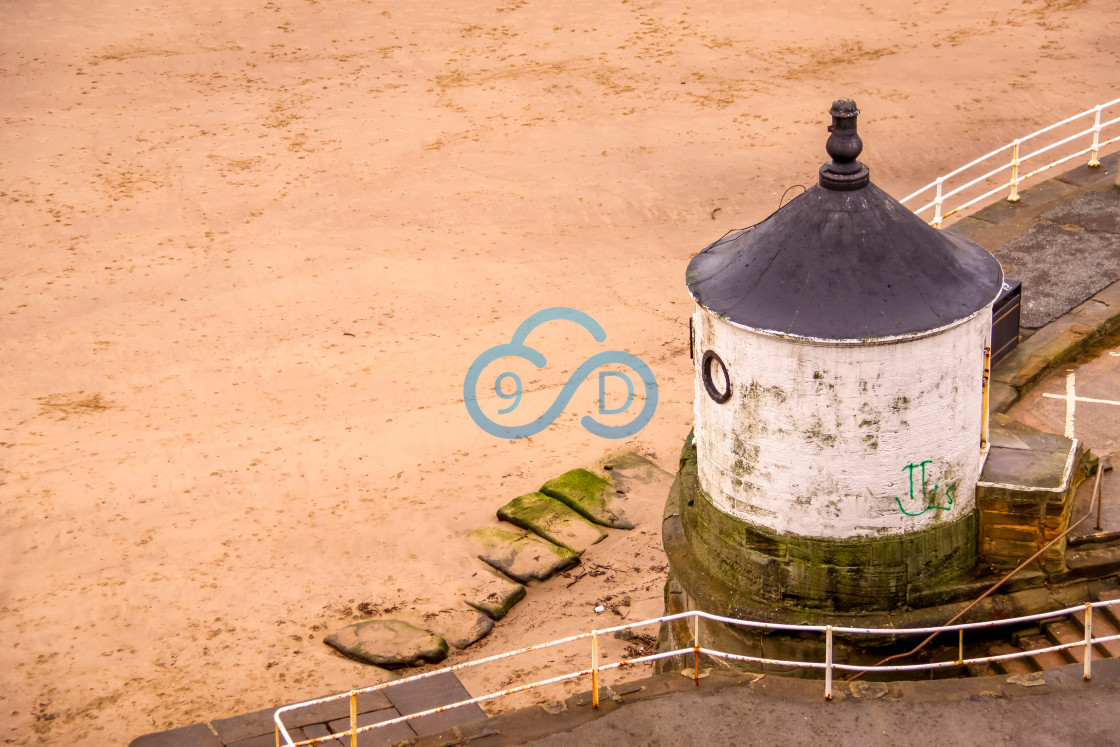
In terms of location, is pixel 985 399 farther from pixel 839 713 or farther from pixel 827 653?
pixel 839 713

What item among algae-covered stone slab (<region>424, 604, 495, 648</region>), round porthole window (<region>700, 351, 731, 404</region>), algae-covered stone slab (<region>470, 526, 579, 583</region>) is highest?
round porthole window (<region>700, 351, 731, 404</region>)

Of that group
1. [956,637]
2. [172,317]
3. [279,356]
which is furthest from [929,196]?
[956,637]

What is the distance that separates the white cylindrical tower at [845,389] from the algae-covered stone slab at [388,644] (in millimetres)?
5061

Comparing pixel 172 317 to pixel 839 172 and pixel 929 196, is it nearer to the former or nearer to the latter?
pixel 929 196

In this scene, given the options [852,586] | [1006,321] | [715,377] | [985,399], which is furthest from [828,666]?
[1006,321]

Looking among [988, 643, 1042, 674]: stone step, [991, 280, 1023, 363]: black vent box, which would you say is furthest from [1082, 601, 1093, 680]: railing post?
[991, 280, 1023, 363]: black vent box

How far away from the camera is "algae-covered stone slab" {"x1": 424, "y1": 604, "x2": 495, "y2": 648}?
Result: 1462 centimetres

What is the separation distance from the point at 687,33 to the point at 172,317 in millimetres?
14742

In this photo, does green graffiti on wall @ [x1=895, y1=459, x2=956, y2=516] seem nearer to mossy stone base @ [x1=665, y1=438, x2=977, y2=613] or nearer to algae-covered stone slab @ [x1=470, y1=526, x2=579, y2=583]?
mossy stone base @ [x1=665, y1=438, x2=977, y2=613]

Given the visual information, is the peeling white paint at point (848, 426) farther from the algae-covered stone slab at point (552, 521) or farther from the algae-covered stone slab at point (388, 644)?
the algae-covered stone slab at point (552, 521)

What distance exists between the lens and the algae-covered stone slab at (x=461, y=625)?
14.6 metres

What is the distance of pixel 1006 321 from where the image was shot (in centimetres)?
1340

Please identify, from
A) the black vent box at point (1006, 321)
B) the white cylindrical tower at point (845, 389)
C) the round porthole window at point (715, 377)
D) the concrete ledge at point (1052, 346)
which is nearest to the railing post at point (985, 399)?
the white cylindrical tower at point (845, 389)

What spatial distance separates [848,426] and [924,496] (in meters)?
0.89
